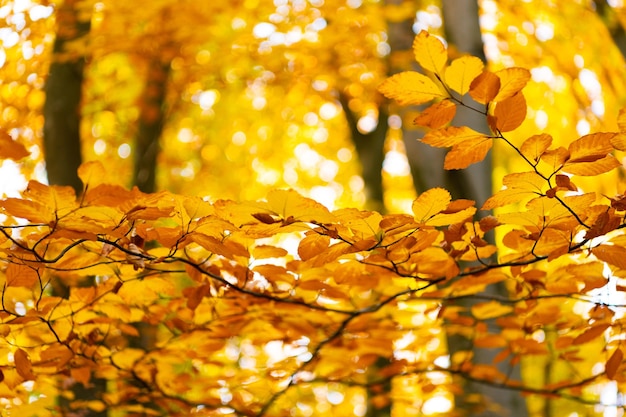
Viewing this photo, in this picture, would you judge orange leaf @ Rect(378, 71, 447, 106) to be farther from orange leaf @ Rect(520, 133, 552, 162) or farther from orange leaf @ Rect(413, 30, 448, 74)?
orange leaf @ Rect(520, 133, 552, 162)

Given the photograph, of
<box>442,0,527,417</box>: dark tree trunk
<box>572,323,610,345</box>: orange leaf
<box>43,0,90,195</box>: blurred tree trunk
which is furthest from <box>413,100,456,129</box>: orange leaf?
<box>43,0,90,195</box>: blurred tree trunk

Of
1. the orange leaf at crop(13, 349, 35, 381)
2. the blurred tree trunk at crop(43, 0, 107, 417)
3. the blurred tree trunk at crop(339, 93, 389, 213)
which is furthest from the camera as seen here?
the blurred tree trunk at crop(339, 93, 389, 213)

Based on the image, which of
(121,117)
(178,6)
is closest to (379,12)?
(178,6)

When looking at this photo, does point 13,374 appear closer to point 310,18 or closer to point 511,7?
point 310,18

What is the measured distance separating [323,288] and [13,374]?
2.73 feet

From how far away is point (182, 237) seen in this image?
46.5 inches

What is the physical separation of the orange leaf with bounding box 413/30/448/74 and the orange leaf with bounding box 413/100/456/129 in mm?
82

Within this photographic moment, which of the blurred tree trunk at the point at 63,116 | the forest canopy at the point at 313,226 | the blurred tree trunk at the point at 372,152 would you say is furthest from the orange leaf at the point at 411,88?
the blurred tree trunk at the point at 372,152

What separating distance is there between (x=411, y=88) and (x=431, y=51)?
0.22ft

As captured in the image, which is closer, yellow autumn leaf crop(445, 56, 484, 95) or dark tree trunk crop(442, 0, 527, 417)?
yellow autumn leaf crop(445, 56, 484, 95)

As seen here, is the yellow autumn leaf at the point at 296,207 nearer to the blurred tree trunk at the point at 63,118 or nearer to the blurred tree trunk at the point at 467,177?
the blurred tree trunk at the point at 467,177

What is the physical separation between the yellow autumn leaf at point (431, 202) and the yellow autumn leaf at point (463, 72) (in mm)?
181

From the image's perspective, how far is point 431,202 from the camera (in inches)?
43.9

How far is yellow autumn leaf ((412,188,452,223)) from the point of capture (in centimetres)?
111
